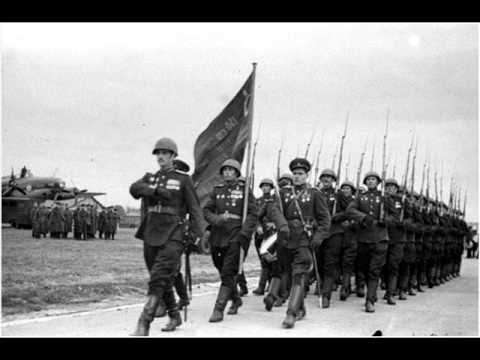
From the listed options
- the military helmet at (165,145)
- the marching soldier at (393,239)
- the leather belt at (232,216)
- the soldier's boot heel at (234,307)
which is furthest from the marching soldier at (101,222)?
the military helmet at (165,145)

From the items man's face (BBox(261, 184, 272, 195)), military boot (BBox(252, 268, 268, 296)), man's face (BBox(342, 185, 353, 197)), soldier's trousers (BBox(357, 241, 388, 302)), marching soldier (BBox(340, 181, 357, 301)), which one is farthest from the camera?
man's face (BBox(342, 185, 353, 197))

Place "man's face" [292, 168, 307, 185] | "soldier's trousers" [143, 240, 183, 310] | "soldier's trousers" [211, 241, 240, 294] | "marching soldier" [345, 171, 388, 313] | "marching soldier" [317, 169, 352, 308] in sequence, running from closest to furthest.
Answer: "soldier's trousers" [143, 240, 183, 310], "soldier's trousers" [211, 241, 240, 294], "man's face" [292, 168, 307, 185], "marching soldier" [345, 171, 388, 313], "marching soldier" [317, 169, 352, 308]

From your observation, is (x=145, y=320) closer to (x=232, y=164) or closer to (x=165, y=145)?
(x=165, y=145)

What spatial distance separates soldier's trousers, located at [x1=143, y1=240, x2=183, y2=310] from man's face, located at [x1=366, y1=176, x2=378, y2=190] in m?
4.83

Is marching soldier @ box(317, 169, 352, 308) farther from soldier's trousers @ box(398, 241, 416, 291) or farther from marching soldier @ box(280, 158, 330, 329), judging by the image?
soldier's trousers @ box(398, 241, 416, 291)

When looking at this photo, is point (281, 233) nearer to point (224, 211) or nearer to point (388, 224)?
point (224, 211)

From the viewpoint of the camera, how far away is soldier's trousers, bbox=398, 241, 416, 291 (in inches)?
454

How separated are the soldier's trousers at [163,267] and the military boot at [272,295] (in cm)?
216

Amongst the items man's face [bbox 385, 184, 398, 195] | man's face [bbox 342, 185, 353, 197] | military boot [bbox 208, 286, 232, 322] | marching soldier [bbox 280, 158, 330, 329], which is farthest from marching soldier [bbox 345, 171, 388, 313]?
military boot [bbox 208, 286, 232, 322]

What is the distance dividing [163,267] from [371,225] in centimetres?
476

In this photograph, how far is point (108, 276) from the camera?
12.0 meters

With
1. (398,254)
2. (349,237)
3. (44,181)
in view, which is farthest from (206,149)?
(44,181)

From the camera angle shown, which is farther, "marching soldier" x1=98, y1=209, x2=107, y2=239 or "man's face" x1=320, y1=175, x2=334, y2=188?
"marching soldier" x1=98, y1=209, x2=107, y2=239

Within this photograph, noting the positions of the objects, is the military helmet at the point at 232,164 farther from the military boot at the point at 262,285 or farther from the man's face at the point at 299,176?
the military boot at the point at 262,285
